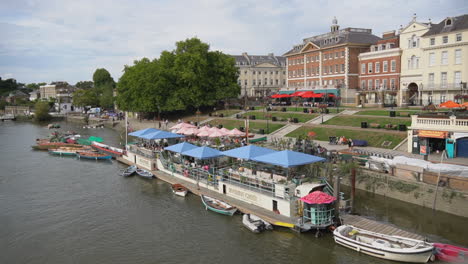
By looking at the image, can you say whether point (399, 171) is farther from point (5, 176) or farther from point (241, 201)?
point (5, 176)

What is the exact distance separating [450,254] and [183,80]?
6609 centimetres

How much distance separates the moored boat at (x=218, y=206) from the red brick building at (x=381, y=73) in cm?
4620

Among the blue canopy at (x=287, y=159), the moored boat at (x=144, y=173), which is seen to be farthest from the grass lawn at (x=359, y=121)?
the moored boat at (x=144, y=173)

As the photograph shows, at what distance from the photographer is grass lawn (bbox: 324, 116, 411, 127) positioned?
45.0 metres

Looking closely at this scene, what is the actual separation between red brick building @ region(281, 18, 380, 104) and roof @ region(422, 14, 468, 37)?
57.3ft

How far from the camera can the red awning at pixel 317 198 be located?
20516 millimetres

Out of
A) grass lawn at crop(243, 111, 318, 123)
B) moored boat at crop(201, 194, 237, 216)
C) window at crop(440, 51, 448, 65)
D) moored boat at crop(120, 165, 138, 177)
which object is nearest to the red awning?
moored boat at crop(201, 194, 237, 216)

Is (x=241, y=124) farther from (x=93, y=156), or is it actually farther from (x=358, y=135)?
(x=93, y=156)

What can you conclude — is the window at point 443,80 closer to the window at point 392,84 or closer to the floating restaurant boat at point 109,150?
the window at point 392,84

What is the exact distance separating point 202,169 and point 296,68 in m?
62.4

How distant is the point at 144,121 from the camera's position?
280 ft

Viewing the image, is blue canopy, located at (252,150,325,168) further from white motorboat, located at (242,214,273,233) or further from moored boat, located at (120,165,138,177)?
moored boat, located at (120,165,138,177)

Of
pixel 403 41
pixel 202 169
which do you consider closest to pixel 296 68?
pixel 403 41

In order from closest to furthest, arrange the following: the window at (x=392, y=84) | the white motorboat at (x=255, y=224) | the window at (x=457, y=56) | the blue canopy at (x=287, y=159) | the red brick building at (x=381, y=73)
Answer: the white motorboat at (x=255, y=224) → the blue canopy at (x=287, y=159) → the window at (x=457, y=56) → the red brick building at (x=381, y=73) → the window at (x=392, y=84)
